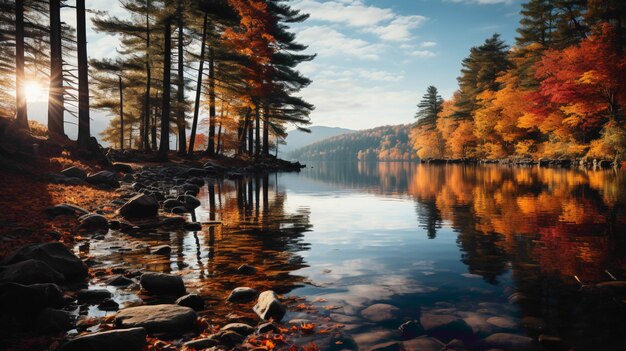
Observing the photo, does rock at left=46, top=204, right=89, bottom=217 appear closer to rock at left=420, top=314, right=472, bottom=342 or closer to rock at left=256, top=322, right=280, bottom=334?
rock at left=256, top=322, right=280, bottom=334

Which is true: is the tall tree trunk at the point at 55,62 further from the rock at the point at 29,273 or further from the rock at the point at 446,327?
the rock at the point at 446,327

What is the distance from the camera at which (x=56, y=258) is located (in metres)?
5.25

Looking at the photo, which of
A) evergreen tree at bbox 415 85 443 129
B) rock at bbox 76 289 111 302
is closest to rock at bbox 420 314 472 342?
rock at bbox 76 289 111 302

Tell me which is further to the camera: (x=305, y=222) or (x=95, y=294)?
(x=305, y=222)

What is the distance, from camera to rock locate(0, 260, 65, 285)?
4.51 m

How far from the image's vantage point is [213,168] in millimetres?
26297

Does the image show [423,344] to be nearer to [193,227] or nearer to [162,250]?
[162,250]

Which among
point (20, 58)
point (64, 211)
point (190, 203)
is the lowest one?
point (190, 203)

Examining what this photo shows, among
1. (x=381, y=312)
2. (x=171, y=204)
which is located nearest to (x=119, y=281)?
(x=381, y=312)

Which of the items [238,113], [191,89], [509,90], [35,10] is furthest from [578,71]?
[35,10]

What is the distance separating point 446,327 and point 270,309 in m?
1.83

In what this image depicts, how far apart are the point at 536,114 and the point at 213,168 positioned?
31053 millimetres

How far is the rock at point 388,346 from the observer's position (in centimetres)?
354

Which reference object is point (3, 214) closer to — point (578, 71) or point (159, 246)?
point (159, 246)
